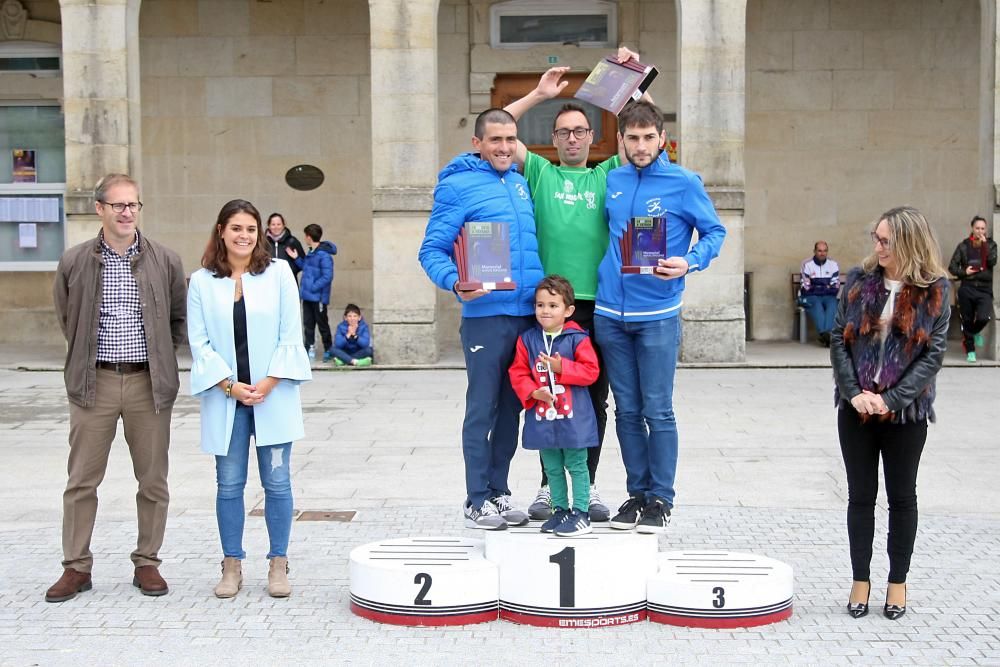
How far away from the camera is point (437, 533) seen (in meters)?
7.77

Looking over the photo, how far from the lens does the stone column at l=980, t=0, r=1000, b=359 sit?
1641 centimetres

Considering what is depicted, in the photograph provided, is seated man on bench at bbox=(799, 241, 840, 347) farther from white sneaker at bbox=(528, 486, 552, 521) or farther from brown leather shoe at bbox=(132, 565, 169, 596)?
brown leather shoe at bbox=(132, 565, 169, 596)

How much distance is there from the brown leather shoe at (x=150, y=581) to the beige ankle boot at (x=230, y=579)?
254mm

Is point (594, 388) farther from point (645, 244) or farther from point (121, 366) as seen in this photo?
point (121, 366)

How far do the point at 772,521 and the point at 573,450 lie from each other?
7.52 feet

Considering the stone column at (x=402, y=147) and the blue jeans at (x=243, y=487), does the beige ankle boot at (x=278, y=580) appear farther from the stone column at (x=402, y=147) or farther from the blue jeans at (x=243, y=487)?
the stone column at (x=402, y=147)

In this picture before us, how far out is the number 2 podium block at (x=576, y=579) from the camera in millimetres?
5895

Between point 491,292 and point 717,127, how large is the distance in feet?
34.5

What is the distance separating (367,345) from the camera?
→ 17.0 meters

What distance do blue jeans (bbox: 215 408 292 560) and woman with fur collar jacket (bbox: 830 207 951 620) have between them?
2.57 meters

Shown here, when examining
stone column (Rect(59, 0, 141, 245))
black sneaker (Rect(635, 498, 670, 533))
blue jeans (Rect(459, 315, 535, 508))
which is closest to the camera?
black sneaker (Rect(635, 498, 670, 533))

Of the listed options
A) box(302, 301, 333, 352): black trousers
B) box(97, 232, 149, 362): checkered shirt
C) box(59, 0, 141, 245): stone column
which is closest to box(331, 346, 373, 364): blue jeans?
box(302, 301, 333, 352): black trousers

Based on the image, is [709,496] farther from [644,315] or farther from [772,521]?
[644,315]

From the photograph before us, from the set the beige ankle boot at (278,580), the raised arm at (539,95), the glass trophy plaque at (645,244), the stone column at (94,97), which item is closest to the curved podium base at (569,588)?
the beige ankle boot at (278,580)
